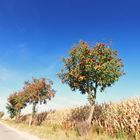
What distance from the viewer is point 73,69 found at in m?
21.3

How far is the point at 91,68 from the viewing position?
19.8 metres

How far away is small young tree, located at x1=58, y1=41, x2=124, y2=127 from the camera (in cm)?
1989

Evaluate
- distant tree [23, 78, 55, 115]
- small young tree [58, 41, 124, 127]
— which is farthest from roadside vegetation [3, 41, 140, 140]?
distant tree [23, 78, 55, 115]

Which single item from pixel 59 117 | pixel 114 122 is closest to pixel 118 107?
pixel 114 122

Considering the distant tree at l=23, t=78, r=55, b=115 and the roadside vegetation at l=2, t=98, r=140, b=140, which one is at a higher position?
the distant tree at l=23, t=78, r=55, b=115

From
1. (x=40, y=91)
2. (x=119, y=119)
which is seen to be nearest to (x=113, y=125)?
(x=119, y=119)

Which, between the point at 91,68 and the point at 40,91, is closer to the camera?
the point at 91,68

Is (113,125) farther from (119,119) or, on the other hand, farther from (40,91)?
(40,91)

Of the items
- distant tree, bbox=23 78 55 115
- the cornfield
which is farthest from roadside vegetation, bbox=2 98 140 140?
distant tree, bbox=23 78 55 115

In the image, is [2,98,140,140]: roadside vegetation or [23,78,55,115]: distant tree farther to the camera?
[23,78,55,115]: distant tree

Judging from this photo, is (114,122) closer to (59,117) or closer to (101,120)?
(101,120)

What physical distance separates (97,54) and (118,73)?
6.91ft

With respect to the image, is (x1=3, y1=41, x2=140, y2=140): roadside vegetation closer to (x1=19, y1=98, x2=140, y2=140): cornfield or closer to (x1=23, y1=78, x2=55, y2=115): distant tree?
(x1=19, y1=98, x2=140, y2=140): cornfield

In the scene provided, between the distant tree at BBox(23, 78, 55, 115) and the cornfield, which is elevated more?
the distant tree at BBox(23, 78, 55, 115)
